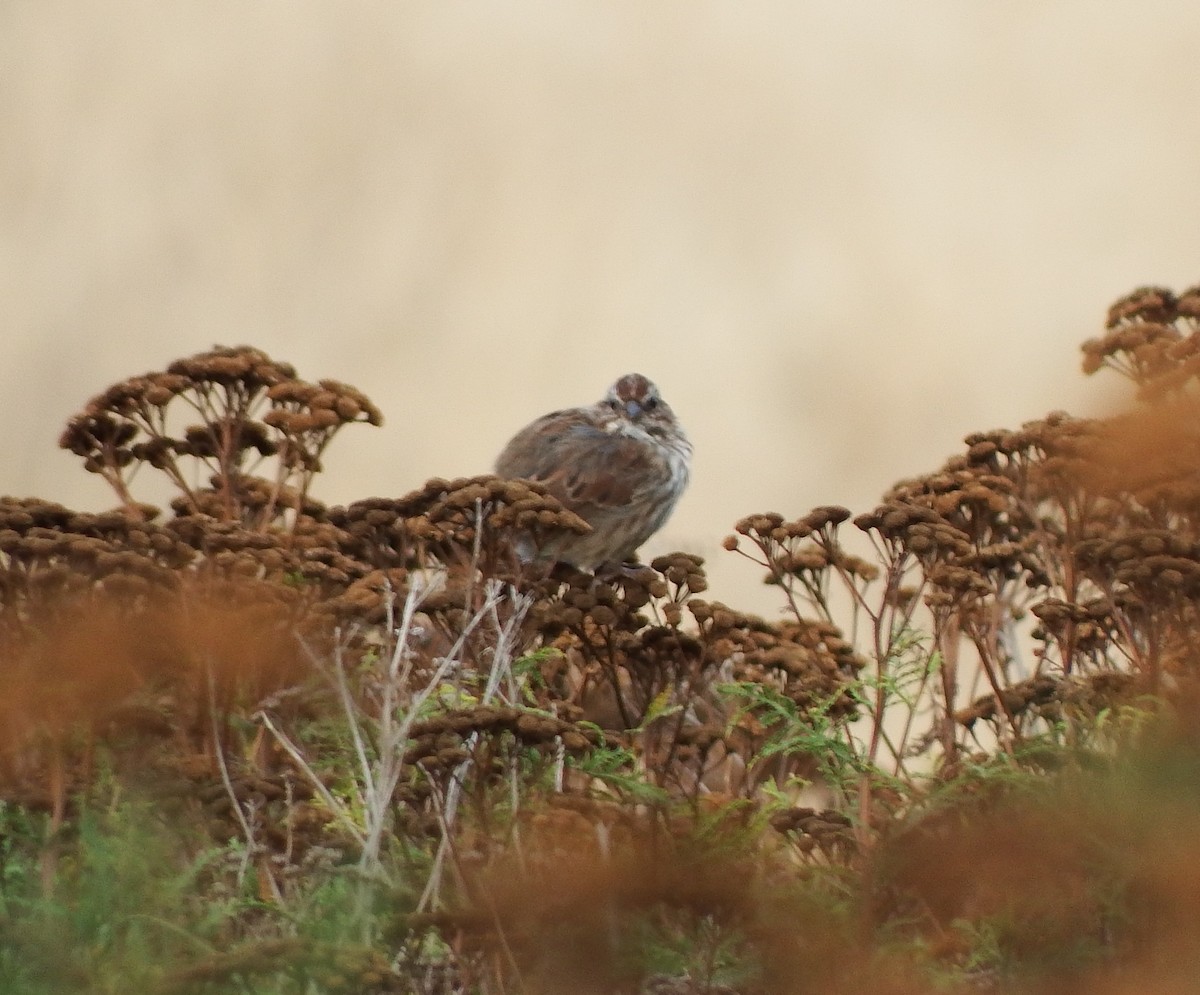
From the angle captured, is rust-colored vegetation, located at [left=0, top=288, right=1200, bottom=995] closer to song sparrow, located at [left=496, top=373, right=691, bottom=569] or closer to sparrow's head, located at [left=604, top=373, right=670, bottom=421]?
song sparrow, located at [left=496, top=373, right=691, bottom=569]

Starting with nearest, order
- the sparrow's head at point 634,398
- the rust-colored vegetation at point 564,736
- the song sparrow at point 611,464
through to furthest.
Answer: the rust-colored vegetation at point 564,736
the song sparrow at point 611,464
the sparrow's head at point 634,398

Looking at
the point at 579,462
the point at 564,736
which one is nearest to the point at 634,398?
the point at 579,462

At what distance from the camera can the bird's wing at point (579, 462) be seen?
1005 cm

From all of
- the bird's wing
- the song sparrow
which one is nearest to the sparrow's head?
the song sparrow

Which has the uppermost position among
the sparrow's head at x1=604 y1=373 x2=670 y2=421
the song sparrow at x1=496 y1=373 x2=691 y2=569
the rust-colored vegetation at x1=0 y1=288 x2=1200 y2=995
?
the sparrow's head at x1=604 y1=373 x2=670 y2=421

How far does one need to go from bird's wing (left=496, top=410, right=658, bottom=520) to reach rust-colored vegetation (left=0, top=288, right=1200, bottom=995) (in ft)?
3.12

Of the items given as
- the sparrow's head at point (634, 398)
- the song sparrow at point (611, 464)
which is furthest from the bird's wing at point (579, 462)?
the sparrow's head at point (634, 398)

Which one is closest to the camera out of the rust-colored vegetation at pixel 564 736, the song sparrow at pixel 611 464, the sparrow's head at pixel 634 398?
the rust-colored vegetation at pixel 564 736

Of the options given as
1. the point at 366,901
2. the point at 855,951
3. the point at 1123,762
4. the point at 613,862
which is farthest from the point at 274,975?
the point at 1123,762

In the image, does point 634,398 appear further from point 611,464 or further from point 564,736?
point 564,736

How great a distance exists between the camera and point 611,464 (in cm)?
1029

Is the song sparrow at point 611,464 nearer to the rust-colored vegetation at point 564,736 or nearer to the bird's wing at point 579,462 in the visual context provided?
the bird's wing at point 579,462

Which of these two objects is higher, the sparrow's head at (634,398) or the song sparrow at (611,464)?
the sparrow's head at (634,398)

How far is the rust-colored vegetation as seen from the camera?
5.65 m
